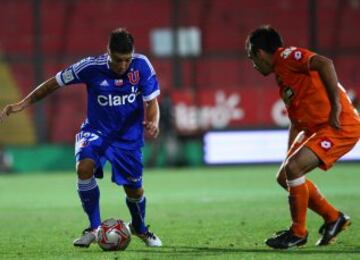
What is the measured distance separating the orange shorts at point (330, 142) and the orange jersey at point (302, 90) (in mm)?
71

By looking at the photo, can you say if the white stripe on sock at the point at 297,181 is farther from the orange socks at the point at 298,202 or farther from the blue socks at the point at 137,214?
the blue socks at the point at 137,214

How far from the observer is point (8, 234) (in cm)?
1056

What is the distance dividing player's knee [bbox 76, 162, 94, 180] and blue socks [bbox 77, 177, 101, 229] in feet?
0.18

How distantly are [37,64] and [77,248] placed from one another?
54.4ft

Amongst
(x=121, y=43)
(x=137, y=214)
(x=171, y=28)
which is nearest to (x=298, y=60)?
(x=121, y=43)

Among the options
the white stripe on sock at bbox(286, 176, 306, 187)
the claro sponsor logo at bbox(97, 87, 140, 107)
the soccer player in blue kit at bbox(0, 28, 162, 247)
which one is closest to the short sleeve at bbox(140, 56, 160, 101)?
the soccer player in blue kit at bbox(0, 28, 162, 247)

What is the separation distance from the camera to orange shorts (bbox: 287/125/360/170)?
8641 mm

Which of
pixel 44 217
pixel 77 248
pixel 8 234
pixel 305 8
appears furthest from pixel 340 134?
pixel 305 8

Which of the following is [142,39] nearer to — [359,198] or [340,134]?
[359,198]

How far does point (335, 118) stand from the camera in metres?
8.52

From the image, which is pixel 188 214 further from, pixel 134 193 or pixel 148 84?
pixel 148 84

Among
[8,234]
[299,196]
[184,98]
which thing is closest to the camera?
[299,196]

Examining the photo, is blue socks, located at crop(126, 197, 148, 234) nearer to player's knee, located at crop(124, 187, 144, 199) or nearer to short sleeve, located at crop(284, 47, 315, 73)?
player's knee, located at crop(124, 187, 144, 199)

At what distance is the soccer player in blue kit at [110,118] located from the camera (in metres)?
9.10
